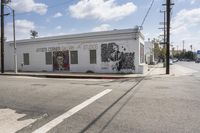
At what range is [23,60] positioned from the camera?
3011cm

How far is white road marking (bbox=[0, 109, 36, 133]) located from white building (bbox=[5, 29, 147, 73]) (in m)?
16.7

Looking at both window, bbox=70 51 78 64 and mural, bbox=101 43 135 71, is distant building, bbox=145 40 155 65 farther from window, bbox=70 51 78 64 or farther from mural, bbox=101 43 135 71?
mural, bbox=101 43 135 71

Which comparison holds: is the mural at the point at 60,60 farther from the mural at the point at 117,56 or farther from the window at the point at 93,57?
the mural at the point at 117,56

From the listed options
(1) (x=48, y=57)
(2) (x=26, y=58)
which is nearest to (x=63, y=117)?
(1) (x=48, y=57)

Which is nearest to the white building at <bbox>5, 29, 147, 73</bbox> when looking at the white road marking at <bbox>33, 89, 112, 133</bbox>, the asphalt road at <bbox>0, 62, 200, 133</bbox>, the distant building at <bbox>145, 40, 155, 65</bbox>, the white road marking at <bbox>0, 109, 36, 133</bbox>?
the asphalt road at <bbox>0, 62, 200, 133</bbox>

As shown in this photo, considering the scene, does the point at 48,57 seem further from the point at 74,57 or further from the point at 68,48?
the point at 74,57

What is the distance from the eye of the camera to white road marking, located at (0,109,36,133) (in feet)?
19.1

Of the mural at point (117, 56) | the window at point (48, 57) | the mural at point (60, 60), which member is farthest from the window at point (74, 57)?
the mural at point (117, 56)

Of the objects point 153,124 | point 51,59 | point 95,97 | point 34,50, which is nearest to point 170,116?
point 153,124

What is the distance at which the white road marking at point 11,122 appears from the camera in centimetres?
583

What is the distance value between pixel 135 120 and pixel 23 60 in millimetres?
26328

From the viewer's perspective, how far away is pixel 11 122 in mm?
6422

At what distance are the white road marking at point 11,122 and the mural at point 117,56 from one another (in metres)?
16.6

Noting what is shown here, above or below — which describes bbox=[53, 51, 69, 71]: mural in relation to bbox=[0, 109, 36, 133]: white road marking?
above
